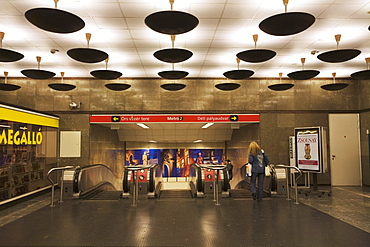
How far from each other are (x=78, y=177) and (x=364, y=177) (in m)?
10.6

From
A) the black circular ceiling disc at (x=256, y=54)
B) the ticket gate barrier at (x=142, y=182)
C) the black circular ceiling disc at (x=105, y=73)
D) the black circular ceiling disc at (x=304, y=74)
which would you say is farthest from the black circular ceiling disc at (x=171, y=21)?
the black circular ceiling disc at (x=304, y=74)

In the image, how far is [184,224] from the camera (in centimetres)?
559

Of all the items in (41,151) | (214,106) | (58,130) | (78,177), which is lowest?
(78,177)

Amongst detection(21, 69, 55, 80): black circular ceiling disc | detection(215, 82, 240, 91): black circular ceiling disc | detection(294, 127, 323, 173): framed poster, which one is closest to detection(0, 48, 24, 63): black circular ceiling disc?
detection(21, 69, 55, 80): black circular ceiling disc

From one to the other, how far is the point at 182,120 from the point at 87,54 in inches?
229

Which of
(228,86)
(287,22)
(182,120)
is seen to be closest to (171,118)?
(182,120)

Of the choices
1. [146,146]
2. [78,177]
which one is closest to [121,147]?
[146,146]

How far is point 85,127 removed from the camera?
39.3ft

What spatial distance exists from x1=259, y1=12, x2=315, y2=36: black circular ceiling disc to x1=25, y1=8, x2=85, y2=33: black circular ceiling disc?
10.6 feet

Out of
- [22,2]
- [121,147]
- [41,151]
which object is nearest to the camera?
[22,2]

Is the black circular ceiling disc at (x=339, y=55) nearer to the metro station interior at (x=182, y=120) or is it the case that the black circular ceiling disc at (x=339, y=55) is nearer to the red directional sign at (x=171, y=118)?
the metro station interior at (x=182, y=120)

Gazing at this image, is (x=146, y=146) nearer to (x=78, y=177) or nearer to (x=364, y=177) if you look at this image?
(x=78, y=177)

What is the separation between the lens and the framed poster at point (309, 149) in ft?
30.8

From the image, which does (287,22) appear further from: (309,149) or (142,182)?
(142,182)
